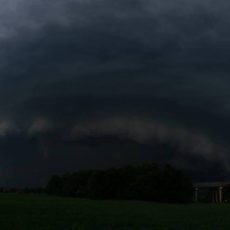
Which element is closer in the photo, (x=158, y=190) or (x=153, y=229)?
(x=153, y=229)

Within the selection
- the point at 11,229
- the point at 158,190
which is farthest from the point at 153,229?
the point at 158,190

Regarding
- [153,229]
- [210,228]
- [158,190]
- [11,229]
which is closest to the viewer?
[11,229]

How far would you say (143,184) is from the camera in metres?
167

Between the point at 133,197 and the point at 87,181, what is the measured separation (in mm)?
27130

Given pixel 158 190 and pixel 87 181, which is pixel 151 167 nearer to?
pixel 158 190

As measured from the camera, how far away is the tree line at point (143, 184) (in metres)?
164

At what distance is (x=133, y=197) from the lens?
165500mm

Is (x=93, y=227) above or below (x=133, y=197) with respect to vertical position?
below

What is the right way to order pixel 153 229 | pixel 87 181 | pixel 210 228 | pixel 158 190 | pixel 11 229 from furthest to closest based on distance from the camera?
Answer: pixel 87 181 → pixel 158 190 → pixel 210 228 → pixel 153 229 → pixel 11 229

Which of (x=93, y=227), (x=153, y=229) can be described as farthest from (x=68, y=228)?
(x=153, y=229)

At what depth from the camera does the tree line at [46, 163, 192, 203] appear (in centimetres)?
16388

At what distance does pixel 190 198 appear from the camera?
166 meters

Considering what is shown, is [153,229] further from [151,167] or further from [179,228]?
[151,167]

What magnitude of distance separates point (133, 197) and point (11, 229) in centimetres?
12166
